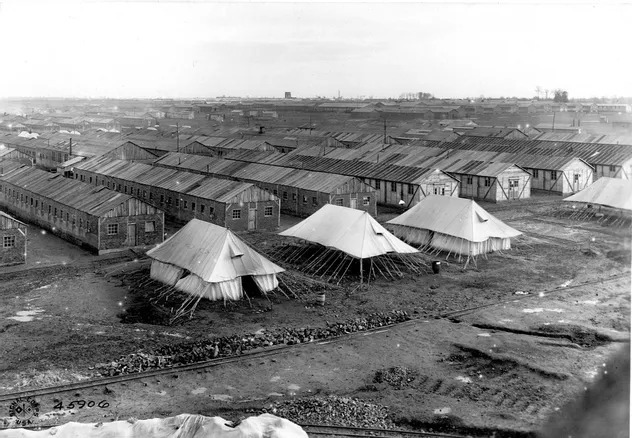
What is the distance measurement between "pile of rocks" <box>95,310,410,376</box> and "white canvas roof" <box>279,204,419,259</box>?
284 inches

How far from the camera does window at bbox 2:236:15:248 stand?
Result: 3894 cm

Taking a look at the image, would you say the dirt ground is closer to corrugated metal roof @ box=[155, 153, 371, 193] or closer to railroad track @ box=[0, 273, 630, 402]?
railroad track @ box=[0, 273, 630, 402]

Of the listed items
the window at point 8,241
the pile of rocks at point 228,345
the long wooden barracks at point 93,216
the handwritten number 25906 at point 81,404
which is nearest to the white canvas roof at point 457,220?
the pile of rocks at point 228,345

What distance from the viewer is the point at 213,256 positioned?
107 ft

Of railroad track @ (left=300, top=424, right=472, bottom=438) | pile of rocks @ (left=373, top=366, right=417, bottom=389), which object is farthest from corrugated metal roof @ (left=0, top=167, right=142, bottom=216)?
railroad track @ (left=300, top=424, right=472, bottom=438)

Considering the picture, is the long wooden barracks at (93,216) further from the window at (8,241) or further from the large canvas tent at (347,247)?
the large canvas tent at (347,247)

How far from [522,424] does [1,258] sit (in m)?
31.6

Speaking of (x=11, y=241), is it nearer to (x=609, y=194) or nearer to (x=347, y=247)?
(x=347, y=247)

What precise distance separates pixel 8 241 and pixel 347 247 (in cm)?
2045

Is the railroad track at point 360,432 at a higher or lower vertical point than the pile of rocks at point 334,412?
lower

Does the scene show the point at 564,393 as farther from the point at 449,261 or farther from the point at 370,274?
the point at 449,261

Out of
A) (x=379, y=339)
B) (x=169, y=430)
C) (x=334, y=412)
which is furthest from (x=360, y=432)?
(x=379, y=339)

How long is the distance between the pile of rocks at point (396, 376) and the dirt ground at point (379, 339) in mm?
236

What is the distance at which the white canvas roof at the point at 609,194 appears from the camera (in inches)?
2015
